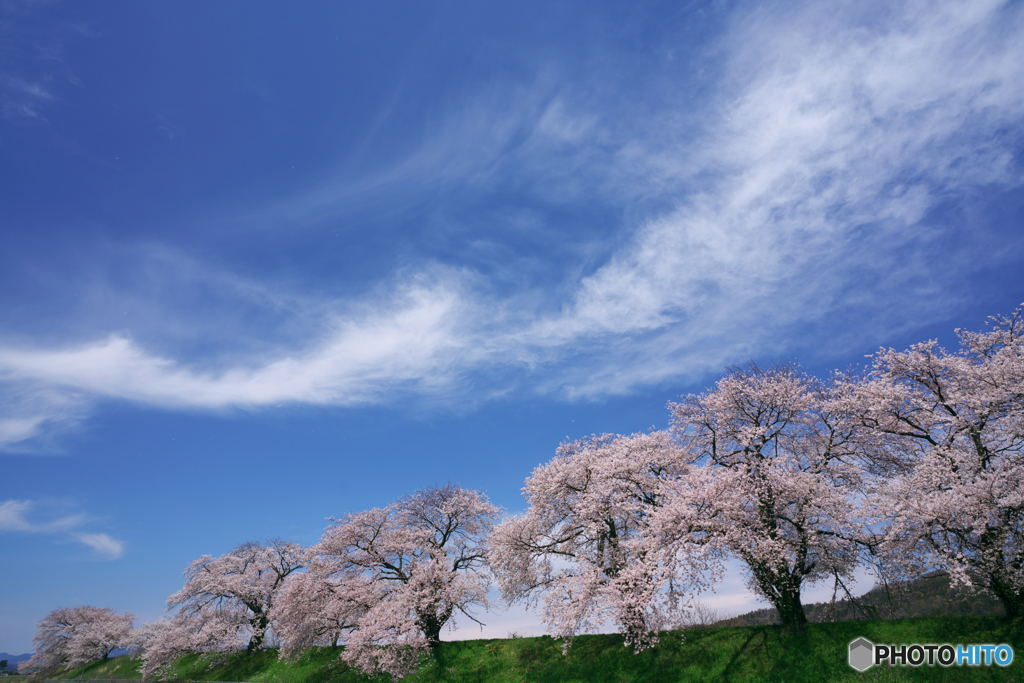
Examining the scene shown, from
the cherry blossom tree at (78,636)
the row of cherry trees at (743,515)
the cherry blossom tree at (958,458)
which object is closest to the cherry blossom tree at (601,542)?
the row of cherry trees at (743,515)

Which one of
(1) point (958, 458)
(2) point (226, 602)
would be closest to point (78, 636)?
(2) point (226, 602)

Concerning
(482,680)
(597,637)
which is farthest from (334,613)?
(597,637)

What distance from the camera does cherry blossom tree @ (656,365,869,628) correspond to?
2483cm

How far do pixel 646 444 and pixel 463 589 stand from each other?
56.8 ft

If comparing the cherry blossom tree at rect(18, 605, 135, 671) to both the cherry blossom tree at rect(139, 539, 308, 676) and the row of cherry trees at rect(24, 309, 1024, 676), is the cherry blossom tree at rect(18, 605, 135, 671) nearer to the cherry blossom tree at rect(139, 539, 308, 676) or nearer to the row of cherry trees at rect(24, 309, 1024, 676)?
the cherry blossom tree at rect(139, 539, 308, 676)

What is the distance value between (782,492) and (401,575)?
28279 millimetres

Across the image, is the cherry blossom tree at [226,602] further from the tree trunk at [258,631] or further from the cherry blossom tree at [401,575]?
the cherry blossom tree at [401,575]

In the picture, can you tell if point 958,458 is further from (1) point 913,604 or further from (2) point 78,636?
(2) point 78,636

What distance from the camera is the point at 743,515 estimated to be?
24828 millimetres

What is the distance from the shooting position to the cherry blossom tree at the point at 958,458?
21.3m

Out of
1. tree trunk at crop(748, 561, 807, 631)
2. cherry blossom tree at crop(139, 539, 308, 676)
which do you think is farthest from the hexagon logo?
cherry blossom tree at crop(139, 539, 308, 676)

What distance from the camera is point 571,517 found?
31906mm

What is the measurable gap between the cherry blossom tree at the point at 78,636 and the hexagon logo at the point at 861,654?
83895 millimetres

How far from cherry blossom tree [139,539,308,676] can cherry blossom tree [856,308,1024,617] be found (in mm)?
49913
